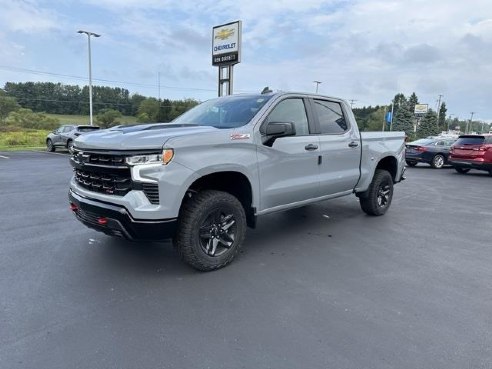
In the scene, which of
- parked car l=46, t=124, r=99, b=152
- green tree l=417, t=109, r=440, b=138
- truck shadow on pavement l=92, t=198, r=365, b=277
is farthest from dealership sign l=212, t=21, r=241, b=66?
green tree l=417, t=109, r=440, b=138

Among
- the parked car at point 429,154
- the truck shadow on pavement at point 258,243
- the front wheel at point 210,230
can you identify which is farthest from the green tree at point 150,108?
the front wheel at point 210,230

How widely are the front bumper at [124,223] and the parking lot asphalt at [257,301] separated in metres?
0.51

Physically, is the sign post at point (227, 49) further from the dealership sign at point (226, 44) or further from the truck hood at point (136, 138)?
the truck hood at point (136, 138)

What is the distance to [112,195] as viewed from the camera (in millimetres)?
3752

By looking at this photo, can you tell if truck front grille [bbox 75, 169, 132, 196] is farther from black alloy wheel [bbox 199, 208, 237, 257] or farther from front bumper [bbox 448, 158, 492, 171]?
front bumper [bbox 448, 158, 492, 171]

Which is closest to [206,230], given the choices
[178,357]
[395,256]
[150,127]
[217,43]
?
[150,127]

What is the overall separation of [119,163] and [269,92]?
7.79ft

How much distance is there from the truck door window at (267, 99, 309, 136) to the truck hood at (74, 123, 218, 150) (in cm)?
99

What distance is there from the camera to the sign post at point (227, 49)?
787 inches

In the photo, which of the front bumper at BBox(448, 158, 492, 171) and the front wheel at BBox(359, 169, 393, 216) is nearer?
the front wheel at BBox(359, 169, 393, 216)

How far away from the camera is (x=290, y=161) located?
4.79m

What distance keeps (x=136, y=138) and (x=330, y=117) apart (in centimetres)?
316

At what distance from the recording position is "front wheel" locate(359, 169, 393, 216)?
21.8 feet

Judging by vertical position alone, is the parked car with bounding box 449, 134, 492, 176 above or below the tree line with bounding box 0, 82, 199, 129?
below
